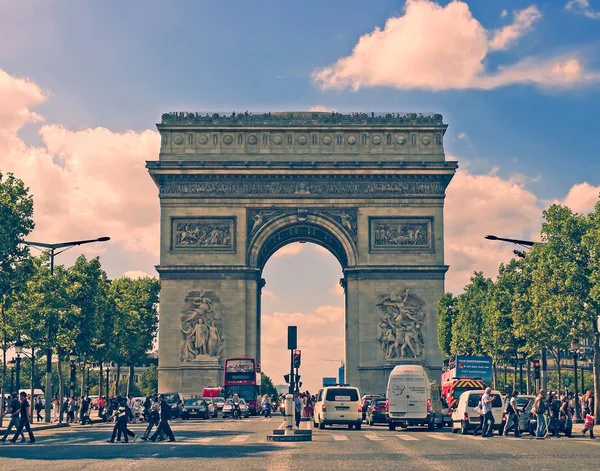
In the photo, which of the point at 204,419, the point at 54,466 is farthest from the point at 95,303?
the point at 54,466

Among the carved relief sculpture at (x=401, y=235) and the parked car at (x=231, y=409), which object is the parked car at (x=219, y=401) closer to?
the parked car at (x=231, y=409)

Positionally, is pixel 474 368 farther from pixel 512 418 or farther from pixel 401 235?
pixel 512 418

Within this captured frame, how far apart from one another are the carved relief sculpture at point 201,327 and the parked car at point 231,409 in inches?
351

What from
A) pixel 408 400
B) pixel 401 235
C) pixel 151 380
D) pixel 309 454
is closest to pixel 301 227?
pixel 401 235

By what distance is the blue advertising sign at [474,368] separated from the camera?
72.8 metres

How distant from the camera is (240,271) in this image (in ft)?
289

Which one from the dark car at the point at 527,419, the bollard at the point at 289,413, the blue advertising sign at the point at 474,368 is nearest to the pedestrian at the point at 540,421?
the dark car at the point at 527,419

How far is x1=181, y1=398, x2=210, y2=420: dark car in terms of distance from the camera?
234 ft

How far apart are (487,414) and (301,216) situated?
148ft

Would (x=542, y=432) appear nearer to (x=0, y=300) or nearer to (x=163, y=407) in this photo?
(x=163, y=407)

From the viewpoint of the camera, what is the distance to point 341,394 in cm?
5338

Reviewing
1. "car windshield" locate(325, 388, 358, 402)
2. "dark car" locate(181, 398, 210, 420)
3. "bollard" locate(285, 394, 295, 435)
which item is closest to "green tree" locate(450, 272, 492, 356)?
"dark car" locate(181, 398, 210, 420)

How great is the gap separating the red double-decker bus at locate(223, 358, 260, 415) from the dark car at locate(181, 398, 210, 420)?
11.1 m

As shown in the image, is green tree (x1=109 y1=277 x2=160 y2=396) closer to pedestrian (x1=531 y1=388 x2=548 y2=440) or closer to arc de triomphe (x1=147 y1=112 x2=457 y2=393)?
arc de triomphe (x1=147 y1=112 x2=457 y2=393)
